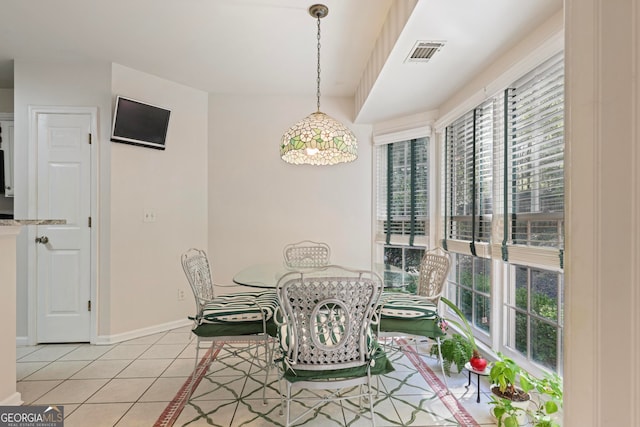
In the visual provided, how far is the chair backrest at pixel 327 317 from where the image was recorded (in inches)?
59.2

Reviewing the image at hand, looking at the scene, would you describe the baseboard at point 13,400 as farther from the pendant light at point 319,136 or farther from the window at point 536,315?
the window at point 536,315

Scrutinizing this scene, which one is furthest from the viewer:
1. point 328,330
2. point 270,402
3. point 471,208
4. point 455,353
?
point 471,208

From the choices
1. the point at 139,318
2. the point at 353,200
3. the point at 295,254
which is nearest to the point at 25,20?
the point at 139,318

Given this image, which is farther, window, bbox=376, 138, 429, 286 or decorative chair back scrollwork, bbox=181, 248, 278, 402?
window, bbox=376, 138, 429, 286

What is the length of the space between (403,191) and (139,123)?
110 inches

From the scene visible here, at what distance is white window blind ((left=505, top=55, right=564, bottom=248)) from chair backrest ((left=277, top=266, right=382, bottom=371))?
110cm

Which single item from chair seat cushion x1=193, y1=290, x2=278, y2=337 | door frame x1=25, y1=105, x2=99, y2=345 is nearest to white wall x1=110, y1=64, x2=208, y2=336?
door frame x1=25, y1=105, x2=99, y2=345

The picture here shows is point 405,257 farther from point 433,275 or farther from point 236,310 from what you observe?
point 236,310

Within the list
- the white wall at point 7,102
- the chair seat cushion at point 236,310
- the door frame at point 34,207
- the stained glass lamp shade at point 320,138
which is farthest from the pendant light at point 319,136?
the white wall at point 7,102

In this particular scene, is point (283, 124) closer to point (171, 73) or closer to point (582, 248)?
point (171, 73)

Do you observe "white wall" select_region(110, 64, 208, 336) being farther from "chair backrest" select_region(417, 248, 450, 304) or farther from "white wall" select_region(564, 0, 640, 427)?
"white wall" select_region(564, 0, 640, 427)

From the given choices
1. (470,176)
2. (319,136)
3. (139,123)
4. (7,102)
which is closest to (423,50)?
(319,136)

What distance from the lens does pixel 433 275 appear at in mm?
2439

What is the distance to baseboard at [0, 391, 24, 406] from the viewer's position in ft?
6.24
